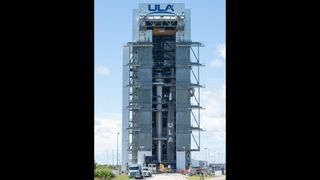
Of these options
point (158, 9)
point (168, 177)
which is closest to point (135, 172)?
point (168, 177)

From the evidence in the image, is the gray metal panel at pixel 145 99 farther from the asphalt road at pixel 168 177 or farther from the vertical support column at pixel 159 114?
the asphalt road at pixel 168 177

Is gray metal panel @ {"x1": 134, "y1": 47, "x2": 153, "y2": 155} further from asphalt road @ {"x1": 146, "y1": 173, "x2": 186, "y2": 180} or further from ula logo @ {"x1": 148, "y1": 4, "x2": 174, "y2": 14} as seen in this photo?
ula logo @ {"x1": 148, "y1": 4, "x2": 174, "y2": 14}

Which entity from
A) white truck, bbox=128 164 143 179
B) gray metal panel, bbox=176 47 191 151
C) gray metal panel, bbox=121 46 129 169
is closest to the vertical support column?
gray metal panel, bbox=176 47 191 151

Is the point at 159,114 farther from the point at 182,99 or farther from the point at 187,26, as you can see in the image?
the point at 187,26

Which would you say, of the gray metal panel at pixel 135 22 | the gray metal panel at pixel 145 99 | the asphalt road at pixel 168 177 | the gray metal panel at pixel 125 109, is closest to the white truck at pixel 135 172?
the asphalt road at pixel 168 177

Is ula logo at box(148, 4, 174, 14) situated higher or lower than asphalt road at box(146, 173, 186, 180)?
higher

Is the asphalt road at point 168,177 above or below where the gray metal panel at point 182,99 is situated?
below

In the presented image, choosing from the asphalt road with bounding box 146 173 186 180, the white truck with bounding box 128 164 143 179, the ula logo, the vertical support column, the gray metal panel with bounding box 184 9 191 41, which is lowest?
the asphalt road with bounding box 146 173 186 180

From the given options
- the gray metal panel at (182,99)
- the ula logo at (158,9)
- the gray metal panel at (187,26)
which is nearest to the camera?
the gray metal panel at (182,99)

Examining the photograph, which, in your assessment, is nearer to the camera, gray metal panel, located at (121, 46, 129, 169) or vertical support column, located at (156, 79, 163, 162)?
vertical support column, located at (156, 79, 163, 162)

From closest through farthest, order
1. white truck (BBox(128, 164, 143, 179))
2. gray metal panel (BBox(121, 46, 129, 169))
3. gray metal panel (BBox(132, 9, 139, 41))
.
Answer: white truck (BBox(128, 164, 143, 179)) < gray metal panel (BBox(132, 9, 139, 41)) < gray metal panel (BBox(121, 46, 129, 169))
